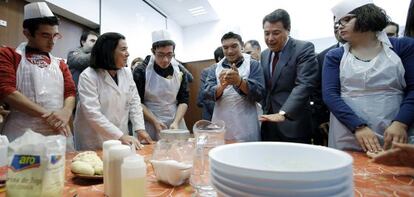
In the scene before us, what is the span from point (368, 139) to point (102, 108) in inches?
52.4

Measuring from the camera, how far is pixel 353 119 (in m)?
1.02

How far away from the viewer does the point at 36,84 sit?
132 centimetres

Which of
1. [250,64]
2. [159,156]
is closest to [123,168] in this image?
[159,156]

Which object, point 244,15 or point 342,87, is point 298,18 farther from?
point 342,87

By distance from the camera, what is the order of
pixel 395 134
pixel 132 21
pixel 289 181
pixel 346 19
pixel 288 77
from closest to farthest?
pixel 289 181 < pixel 395 134 < pixel 346 19 < pixel 288 77 < pixel 132 21

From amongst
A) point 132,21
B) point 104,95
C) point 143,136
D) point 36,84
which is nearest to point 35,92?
point 36,84

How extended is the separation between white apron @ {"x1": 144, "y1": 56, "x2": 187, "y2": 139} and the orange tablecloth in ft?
3.83

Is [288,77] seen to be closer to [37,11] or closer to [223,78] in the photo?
[223,78]

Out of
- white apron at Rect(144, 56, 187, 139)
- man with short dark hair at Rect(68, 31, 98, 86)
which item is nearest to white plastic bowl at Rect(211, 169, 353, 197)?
white apron at Rect(144, 56, 187, 139)

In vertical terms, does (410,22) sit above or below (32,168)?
above

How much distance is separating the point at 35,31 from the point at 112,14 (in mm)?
2334

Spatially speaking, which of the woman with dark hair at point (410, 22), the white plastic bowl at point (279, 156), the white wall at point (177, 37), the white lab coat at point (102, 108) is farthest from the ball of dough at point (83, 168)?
the white wall at point (177, 37)

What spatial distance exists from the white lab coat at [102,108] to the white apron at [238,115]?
555 millimetres

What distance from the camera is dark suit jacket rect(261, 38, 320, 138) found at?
1.47m
